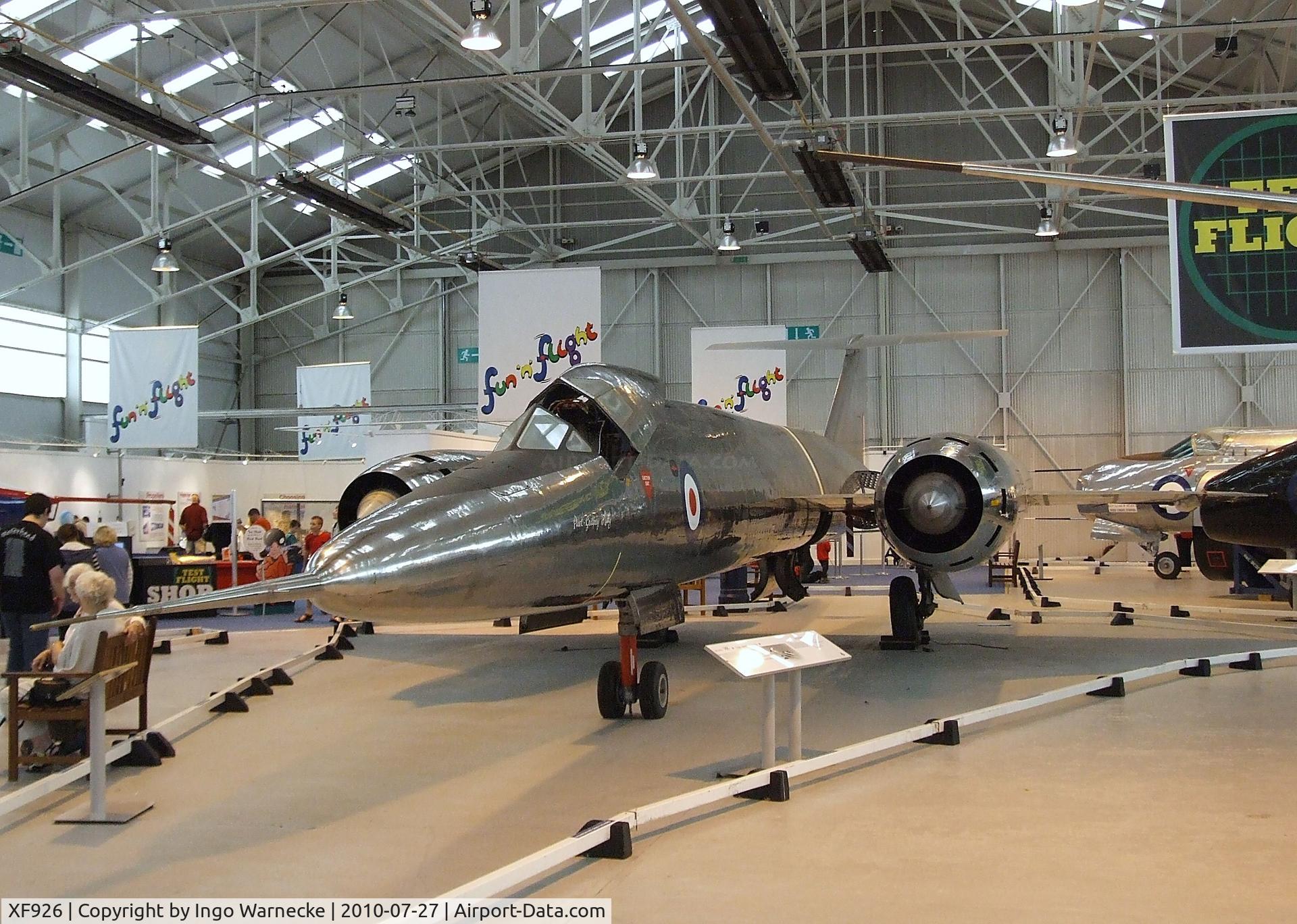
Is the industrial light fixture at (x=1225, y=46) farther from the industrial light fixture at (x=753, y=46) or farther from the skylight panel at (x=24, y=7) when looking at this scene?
the skylight panel at (x=24, y=7)

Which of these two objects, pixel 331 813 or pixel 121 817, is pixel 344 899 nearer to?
pixel 331 813

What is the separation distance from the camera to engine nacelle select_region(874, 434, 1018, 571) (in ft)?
28.3

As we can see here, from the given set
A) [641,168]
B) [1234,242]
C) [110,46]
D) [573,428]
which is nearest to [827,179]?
[641,168]

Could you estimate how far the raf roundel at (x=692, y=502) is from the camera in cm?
750

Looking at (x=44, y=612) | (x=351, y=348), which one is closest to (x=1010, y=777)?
(x=44, y=612)

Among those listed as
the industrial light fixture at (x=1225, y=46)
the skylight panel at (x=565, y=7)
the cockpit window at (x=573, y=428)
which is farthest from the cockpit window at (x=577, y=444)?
the skylight panel at (x=565, y=7)

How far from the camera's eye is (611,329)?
107ft

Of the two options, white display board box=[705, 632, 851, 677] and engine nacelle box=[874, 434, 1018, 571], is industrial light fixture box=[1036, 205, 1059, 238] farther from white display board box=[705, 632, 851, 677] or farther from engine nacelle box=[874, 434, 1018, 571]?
white display board box=[705, 632, 851, 677]

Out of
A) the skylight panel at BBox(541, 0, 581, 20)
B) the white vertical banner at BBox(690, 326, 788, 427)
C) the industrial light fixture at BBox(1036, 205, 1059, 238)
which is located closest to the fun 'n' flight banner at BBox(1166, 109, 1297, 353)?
the white vertical banner at BBox(690, 326, 788, 427)

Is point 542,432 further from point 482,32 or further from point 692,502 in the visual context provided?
point 482,32

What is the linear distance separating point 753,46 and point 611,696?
722 cm

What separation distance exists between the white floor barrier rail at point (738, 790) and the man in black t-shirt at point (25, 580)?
4618 millimetres

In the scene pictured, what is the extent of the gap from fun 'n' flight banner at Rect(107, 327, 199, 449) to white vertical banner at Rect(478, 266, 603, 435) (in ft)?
27.5

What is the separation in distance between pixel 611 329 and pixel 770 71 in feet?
68.4
